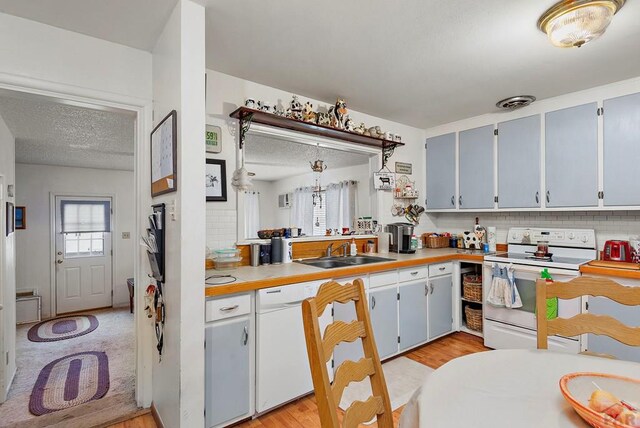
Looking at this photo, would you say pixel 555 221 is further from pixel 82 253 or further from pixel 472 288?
pixel 82 253

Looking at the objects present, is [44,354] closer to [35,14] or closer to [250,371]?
[250,371]

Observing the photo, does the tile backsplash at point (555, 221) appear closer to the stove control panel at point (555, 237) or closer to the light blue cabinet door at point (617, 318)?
the stove control panel at point (555, 237)

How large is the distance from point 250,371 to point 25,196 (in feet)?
16.5

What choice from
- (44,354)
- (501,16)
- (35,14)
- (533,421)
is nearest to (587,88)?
(501,16)

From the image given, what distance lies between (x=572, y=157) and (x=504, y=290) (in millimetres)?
1351

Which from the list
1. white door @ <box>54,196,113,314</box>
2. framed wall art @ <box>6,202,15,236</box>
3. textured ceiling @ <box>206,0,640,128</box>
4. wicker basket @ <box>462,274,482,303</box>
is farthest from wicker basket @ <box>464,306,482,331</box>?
white door @ <box>54,196,113,314</box>

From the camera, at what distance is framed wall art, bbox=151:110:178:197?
1.67 m

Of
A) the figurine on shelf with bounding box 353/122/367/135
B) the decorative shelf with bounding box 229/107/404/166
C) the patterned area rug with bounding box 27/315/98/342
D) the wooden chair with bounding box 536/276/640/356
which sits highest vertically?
the figurine on shelf with bounding box 353/122/367/135

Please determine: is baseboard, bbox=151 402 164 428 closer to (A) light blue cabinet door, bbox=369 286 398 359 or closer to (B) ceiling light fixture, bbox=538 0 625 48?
(A) light blue cabinet door, bbox=369 286 398 359

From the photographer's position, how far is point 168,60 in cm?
180

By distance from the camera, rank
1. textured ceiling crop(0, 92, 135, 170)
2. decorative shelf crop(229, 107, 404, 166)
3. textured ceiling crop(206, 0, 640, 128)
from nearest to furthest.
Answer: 1. textured ceiling crop(206, 0, 640, 128)
2. decorative shelf crop(229, 107, 404, 166)
3. textured ceiling crop(0, 92, 135, 170)

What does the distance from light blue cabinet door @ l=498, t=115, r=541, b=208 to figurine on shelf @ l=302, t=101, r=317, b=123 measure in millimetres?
2042

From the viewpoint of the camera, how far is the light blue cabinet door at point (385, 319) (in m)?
2.58

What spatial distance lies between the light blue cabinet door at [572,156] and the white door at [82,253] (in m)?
6.33
